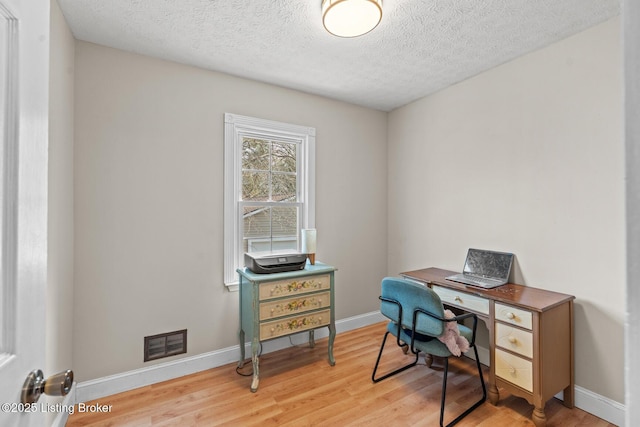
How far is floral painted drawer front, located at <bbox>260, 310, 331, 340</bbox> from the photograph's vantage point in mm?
2350

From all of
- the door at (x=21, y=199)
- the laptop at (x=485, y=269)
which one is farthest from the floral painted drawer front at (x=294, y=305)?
the door at (x=21, y=199)

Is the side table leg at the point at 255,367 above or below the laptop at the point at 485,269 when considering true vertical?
below

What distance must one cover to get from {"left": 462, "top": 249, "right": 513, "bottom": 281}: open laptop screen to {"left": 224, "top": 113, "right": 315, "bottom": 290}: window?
1.52m

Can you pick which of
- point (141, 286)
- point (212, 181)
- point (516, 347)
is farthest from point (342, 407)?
point (212, 181)

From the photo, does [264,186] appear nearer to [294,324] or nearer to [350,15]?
[294,324]

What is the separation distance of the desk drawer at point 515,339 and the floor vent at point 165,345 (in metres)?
2.39

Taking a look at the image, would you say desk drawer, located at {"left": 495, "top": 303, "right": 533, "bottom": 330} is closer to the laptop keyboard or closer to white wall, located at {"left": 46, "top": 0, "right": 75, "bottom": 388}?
the laptop keyboard

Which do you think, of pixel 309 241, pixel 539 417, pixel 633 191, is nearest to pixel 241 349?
pixel 309 241

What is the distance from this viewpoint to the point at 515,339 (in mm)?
1935

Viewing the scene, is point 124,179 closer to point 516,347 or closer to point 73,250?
point 73,250

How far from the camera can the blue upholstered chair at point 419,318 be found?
1885 mm

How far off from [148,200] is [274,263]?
111 centimetres

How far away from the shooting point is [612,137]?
1.90 metres

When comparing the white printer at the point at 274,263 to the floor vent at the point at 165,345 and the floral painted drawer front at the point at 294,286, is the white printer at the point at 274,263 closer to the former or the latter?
the floral painted drawer front at the point at 294,286
